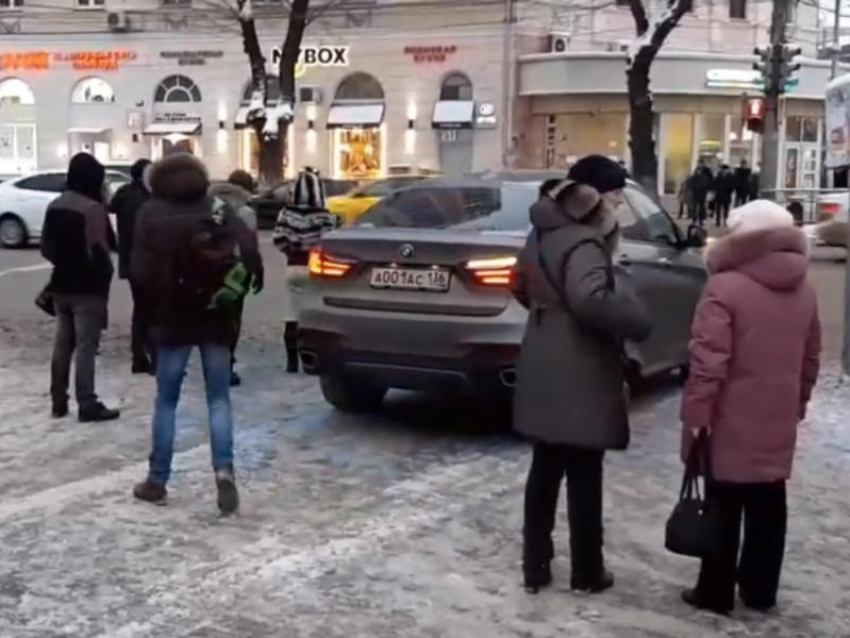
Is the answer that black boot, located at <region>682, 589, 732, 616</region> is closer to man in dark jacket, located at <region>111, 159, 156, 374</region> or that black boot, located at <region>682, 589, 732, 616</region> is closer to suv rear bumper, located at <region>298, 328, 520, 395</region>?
suv rear bumper, located at <region>298, 328, 520, 395</region>

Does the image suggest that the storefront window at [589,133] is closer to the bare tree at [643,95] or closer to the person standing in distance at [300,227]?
the bare tree at [643,95]

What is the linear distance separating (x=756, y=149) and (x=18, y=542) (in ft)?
129

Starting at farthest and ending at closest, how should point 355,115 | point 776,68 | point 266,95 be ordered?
point 355,115 < point 266,95 < point 776,68

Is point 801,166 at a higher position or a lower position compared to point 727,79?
lower

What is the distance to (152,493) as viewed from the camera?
6.82 metres

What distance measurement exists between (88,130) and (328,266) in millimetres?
38430

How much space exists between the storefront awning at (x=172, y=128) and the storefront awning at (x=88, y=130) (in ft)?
5.27

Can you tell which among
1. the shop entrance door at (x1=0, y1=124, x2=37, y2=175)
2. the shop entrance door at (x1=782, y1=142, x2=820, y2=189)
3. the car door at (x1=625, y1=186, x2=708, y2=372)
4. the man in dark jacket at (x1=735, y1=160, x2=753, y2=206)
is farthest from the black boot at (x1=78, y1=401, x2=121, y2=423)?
the shop entrance door at (x1=782, y1=142, x2=820, y2=189)

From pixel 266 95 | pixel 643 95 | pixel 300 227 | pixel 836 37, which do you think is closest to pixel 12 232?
pixel 266 95

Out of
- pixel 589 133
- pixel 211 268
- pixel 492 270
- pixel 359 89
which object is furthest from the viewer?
pixel 359 89

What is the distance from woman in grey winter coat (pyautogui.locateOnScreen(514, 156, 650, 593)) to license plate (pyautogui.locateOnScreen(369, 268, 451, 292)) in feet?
7.45

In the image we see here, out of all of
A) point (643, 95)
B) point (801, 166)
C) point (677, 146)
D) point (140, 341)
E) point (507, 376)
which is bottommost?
point (140, 341)

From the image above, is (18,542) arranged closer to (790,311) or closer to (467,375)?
(467,375)

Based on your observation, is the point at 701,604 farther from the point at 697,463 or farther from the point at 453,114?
the point at 453,114
